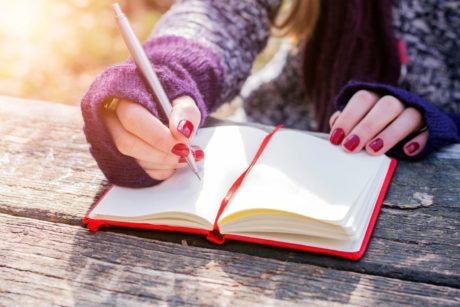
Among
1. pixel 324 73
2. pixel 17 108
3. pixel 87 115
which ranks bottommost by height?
pixel 324 73

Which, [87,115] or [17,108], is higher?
[87,115]

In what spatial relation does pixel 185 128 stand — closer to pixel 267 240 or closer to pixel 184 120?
pixel 184 120

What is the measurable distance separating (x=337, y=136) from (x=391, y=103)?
11 centimetres

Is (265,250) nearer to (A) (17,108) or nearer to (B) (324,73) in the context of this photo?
(A) (17,108)

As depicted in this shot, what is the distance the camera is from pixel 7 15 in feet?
9.87

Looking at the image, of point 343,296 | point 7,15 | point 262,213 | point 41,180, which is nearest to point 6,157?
point 41,180

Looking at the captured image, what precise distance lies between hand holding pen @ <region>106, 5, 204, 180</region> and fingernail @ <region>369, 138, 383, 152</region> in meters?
0.26

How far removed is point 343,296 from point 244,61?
2.43 feet

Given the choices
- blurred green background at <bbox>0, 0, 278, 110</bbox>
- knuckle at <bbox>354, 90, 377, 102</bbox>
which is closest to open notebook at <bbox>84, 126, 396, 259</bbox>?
knuckle at <bbox>354, 90, 377, 102</bbox>

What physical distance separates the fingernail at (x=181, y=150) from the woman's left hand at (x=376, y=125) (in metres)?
0.23

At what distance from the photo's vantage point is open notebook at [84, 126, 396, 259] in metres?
0.73

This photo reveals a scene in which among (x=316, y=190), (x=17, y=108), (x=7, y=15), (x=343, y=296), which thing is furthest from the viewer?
(x=7, y=15)

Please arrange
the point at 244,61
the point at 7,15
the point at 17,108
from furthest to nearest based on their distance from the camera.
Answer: the point at 7,15 → the point at 244,61 → the point at 17,108

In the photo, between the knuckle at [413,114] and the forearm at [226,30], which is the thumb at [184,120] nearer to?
the forearm at [226,30]
